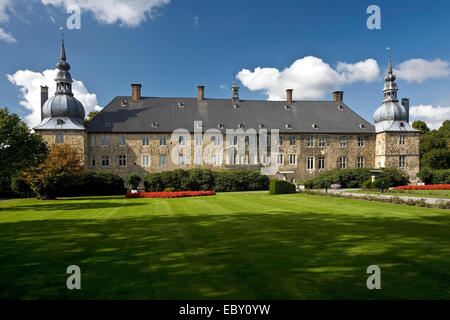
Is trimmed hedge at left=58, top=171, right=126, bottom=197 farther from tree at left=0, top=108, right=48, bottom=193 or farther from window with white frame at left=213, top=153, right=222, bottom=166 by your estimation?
window with white frame at left=213, top=153, right=222, bottom=166

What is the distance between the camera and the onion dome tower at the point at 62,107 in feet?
128

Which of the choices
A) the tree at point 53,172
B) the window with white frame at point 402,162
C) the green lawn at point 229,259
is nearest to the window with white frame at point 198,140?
the tree at point 53,172

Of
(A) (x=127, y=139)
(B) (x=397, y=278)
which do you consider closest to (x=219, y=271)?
(B) (x=397, y=278)

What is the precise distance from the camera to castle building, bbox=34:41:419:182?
40625mm

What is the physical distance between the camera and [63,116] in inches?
1556

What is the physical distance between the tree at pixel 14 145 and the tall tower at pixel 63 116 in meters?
19.7

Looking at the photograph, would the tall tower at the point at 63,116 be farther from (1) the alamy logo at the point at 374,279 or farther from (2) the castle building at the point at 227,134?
(1) the alamy logo at the point at 374,279

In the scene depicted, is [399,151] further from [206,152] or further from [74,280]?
[74,280]

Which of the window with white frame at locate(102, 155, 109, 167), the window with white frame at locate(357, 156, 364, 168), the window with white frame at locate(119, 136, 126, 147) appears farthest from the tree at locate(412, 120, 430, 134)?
the window with white frame at locate(102, 155, 109, 167)

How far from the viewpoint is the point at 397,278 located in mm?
5242

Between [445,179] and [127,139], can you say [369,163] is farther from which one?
[127,139]

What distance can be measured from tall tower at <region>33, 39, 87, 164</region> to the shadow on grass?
30.3 meters

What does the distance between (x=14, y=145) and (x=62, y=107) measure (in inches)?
897

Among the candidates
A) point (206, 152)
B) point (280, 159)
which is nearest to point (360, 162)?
point (280, 159)
